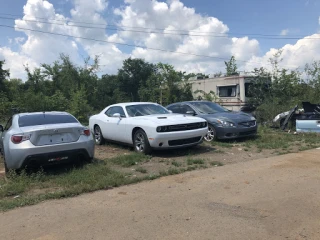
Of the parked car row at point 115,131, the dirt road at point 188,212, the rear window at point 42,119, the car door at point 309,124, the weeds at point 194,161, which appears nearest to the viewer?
the dirt road at point 188,212

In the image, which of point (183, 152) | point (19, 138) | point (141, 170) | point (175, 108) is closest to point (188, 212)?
point (141, 170)

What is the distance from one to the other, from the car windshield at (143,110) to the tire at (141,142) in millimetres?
803

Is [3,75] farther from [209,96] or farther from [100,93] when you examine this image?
[209,96]

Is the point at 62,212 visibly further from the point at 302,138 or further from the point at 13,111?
the point at 13,111

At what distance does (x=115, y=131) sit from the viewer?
9375 millimetres

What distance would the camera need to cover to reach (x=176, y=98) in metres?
25.0

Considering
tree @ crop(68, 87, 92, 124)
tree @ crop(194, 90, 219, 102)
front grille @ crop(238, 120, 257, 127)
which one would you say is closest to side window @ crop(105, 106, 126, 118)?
front grille @ crop(238, 120, 257, 127)

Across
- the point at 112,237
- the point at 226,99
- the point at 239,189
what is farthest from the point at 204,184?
the point at 226,99

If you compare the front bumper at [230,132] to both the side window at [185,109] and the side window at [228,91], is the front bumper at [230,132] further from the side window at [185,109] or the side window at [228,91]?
the side window at [228,91]

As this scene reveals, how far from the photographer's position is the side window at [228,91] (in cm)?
1976

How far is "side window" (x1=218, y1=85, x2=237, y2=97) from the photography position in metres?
19.8

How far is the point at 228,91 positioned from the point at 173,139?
1320 cm

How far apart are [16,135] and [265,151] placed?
6228 millimetres

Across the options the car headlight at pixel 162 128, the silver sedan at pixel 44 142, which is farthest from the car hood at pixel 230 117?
the silver sedan at pixel 44 142
